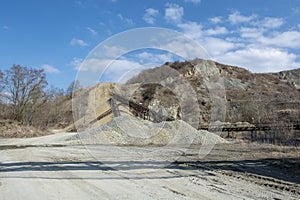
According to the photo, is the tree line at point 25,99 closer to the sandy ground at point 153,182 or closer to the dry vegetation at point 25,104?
the dry vegetation at point 25,104

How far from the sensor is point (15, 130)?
37.4m

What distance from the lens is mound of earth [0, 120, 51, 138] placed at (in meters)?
35.8

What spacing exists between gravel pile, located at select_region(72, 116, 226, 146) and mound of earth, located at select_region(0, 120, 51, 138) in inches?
539

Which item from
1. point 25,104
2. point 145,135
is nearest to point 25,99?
point 25,104

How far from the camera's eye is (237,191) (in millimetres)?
7367

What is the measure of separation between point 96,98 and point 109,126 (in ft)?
17.8

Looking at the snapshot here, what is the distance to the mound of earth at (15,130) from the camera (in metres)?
35.8

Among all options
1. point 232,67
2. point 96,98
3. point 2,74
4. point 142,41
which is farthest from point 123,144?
point 232,67

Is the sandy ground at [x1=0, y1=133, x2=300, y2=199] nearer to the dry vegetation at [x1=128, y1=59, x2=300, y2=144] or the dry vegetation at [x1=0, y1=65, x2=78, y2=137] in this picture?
the dry vegetation at [x1=128, y1=59, x2=300, y2=144]

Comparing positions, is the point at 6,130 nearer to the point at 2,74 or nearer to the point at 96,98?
the point at 2,74

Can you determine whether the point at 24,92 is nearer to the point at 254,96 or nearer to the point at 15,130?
the point at 15,130

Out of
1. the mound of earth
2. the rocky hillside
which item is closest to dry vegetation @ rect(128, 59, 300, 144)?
the rocky hillside

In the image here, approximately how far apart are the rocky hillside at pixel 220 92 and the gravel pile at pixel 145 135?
1.91m

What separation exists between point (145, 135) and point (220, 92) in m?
8.69
